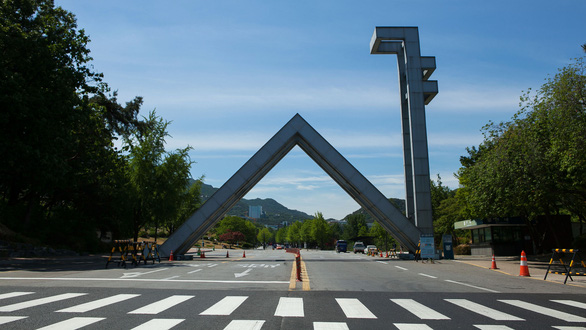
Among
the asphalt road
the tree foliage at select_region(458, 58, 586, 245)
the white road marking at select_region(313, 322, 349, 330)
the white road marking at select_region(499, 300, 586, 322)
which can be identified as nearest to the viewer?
the white road marking at select_region(313, 322, 349, 330)

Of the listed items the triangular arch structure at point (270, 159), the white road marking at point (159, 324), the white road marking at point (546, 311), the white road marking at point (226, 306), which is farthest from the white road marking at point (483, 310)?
the triangular arch structure at point (270, 159)

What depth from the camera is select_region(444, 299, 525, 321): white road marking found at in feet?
24.1

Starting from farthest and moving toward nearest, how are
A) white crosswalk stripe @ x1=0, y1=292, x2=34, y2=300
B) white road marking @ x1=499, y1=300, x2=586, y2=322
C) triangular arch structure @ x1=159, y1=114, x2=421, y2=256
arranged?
1. triangular arch structure @ x1=159, y1=114, x2=421, y2=256
2. white crosswalk stripe @ x1=0, y1=292, x2=34, y2=300
3. white road marking @ x1=499, y1=300, x2=586, y2=322

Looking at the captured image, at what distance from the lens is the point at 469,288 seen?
12.2 meters

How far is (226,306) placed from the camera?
330 inches

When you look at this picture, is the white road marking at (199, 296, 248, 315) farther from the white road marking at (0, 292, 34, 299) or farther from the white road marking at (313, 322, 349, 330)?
the white road marking at (0, 292, 34, 299)

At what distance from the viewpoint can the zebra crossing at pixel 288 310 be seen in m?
6.65

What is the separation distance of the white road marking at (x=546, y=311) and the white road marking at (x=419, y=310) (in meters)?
2.18

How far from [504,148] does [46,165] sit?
27.1 meters

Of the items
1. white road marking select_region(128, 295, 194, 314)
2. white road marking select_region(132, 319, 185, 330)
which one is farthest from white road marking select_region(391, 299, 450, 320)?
white road marking select_region(128, 295, 194, 314)

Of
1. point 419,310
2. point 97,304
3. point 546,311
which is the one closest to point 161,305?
point 97,304

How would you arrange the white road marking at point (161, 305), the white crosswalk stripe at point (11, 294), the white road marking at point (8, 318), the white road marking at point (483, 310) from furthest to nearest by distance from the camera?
the white crosswalk stripe at point (11, 294) → the white road marking at point (161, 305) → the white road marking at point (483, 310) → the white road marking at point (8, 318)

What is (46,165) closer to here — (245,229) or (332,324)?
(332,324)

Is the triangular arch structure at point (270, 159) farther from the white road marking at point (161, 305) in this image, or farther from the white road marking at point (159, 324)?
the white road marking at point (159, 324)
